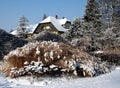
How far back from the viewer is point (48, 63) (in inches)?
361

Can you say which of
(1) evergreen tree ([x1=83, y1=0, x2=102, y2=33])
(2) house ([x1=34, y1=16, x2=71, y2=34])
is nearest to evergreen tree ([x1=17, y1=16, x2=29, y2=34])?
(2) house ([x1=34, y1=16, x2=71, y2=34])

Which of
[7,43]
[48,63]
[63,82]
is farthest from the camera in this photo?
[7,43]

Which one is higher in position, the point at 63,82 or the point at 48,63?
the point at 48,63

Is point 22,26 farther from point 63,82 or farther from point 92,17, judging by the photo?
point 63,82

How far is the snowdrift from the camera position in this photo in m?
9.02

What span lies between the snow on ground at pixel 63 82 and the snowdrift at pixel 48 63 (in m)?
0.30

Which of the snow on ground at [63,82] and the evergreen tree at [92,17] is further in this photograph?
the evergreen tree at [92,17]

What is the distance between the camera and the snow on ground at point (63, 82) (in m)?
7.65

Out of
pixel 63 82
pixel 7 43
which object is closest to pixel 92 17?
pixel 7 43

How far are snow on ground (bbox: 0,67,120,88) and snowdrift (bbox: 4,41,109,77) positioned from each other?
0.30 meters

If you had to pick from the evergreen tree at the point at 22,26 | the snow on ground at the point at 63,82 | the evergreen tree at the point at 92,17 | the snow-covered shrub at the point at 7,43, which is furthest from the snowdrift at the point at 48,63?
the evergreen tree at the point at 22,26

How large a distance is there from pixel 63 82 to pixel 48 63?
101 cm

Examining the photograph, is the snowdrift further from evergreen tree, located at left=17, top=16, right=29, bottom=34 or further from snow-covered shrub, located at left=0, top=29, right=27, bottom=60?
evergreen tree, located at left=17, top=16, right=29, bottom=34

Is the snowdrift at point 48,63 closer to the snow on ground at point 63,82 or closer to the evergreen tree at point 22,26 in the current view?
the snow on ground at point 63,82
